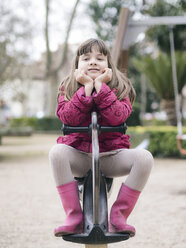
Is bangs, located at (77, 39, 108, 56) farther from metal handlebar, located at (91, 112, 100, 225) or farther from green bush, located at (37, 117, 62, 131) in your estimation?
green bush, located at (37, 117, 62, 131)

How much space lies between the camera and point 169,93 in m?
12.5

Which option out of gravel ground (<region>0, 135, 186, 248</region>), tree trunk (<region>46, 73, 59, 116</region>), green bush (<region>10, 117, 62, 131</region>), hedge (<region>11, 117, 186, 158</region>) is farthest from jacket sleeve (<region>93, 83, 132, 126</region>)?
tree trunk (<region>46, 73, 59, 116</region>)

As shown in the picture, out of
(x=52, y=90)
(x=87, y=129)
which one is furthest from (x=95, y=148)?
(x=52, y=90)

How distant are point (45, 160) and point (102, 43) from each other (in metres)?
8.40

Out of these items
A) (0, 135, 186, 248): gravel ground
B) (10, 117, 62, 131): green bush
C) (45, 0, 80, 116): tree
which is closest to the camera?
(0, 135, 186, 248): gravel ground

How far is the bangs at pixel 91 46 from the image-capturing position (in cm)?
241

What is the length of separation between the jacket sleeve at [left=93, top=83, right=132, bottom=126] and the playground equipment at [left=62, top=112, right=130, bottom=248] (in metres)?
0.05

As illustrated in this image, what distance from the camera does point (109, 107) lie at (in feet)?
7.22

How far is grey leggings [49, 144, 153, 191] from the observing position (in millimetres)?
2152

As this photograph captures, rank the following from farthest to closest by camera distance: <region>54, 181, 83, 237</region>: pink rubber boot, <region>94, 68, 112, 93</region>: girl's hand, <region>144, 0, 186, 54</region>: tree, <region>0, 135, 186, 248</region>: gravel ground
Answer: <region>144, 0, 186, 54</region>: tree → <region>0, 135, 186, 248</region>: gravel ground → <region>94, 68, 112, 93</region>: girl's hand → <region>54, 181, 83, 237</region>: pink rubber boot

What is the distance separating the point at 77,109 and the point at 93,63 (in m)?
0.33

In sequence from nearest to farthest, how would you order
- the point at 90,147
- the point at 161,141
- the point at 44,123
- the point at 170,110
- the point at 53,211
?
the point at 90,147 < the point at 53,211 < the point at 161,141 < the point at 170,110 < the point at 44,123

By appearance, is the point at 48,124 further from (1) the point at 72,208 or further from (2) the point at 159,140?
(1) the point at 72,208

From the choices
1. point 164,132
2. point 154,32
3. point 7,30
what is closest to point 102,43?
point 164,132
